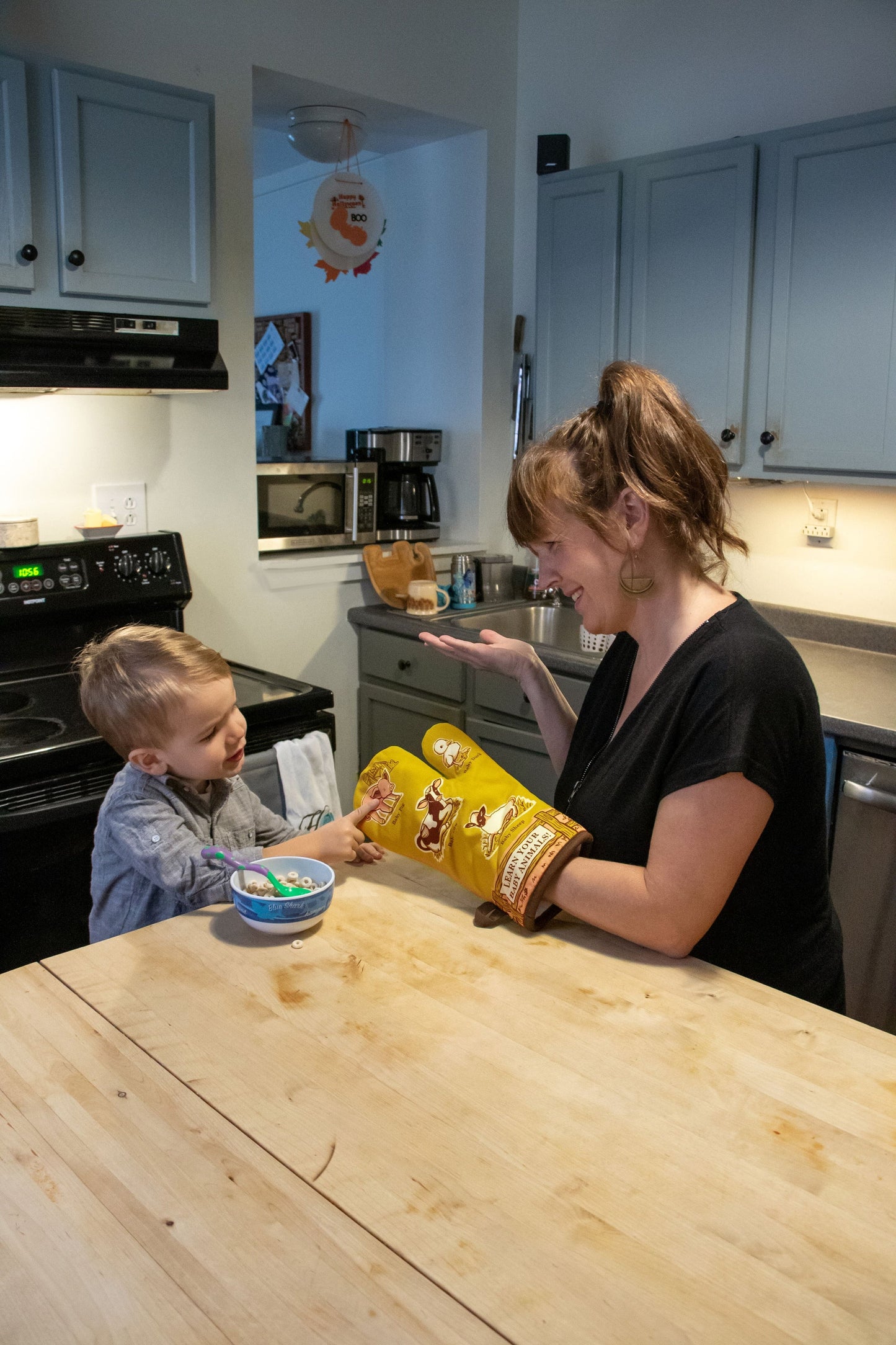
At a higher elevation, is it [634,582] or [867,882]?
[634,582]

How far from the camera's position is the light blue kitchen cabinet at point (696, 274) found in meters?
2.62

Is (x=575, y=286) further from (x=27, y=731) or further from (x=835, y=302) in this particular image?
(x=27, y=731)

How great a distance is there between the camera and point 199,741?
5.21 feet

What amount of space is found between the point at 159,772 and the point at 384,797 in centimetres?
38

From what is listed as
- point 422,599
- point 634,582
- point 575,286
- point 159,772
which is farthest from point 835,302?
point 159,772

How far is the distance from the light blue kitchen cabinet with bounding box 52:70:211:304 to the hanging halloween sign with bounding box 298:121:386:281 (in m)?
0.46

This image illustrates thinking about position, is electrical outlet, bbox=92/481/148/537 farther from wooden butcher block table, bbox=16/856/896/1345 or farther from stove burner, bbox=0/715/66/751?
wooden butcher block table, bbox=16/856/896/1345

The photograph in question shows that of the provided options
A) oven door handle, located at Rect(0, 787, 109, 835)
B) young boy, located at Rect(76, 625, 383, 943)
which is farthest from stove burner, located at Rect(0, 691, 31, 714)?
young boy, located at Rect(76, 625, 383, 943)

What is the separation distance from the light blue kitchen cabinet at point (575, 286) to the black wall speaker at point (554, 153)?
0.46 ft

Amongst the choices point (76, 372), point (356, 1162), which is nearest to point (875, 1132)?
point (356, 1162)

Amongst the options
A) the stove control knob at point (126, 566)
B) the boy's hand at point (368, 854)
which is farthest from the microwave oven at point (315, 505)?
the boy's hand at point (368, 854)

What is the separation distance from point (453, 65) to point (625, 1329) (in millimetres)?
3373

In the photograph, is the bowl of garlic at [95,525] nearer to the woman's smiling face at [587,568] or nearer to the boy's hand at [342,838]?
the boy's hand at [342,838]

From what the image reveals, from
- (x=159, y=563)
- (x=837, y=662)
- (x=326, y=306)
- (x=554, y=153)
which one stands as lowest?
(x=837, y=662)
